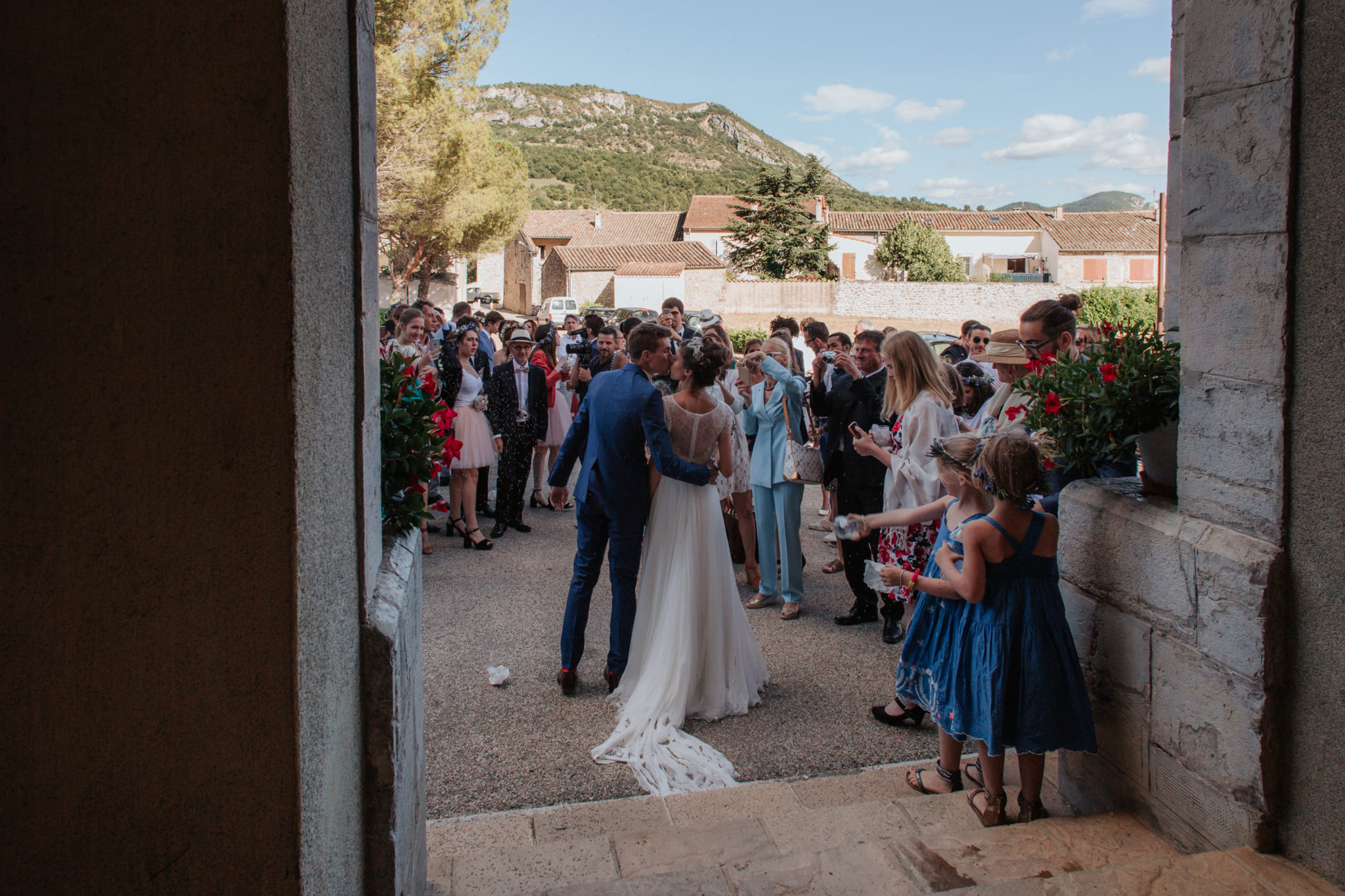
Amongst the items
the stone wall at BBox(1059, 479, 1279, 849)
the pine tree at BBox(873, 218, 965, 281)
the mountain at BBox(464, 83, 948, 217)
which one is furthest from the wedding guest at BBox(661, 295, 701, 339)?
the mountain at BBox(464, 83, 948, 217)

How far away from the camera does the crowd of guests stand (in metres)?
3.28

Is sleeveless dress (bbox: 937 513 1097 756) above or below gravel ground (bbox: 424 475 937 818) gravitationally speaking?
above

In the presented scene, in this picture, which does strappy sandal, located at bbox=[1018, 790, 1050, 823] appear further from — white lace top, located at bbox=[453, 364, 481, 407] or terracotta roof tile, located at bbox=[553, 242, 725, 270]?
terracotta roof tile, located at bbox=[553, 242, 725, 270]

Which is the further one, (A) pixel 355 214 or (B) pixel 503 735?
(B) pixel 503 735

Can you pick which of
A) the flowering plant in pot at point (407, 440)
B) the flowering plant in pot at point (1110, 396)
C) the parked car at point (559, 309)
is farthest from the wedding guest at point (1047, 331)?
the parked car at point (559, 309)

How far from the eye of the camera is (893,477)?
17.1 ft

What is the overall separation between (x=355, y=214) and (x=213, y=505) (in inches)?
35.3

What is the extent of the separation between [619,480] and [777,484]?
5.75 ft

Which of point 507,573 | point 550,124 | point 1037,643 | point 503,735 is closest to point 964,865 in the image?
point 1037,643

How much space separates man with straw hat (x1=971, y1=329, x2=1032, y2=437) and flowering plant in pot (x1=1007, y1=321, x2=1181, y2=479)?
0.89 meters

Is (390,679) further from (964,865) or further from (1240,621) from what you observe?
(1240,621)

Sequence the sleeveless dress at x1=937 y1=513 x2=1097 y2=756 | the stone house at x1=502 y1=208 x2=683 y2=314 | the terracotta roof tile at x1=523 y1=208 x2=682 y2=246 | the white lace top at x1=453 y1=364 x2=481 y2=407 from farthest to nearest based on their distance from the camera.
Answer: the terracotta roof tile at x1=523 y1=208 x2=682 y2=246 < the stone house at x1=502 y1=208 x2=683 y2=314 < the white lace top at x1=453 y1=364 x2=481 y2=407 < the sleeveless dress at x1=937 y1=513 x2=1097 y2=756

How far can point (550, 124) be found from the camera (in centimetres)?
13475

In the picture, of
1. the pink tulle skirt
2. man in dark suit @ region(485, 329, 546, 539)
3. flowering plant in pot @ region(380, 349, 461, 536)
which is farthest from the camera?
man in dark suit @ region(485, 329, 546, 539)
